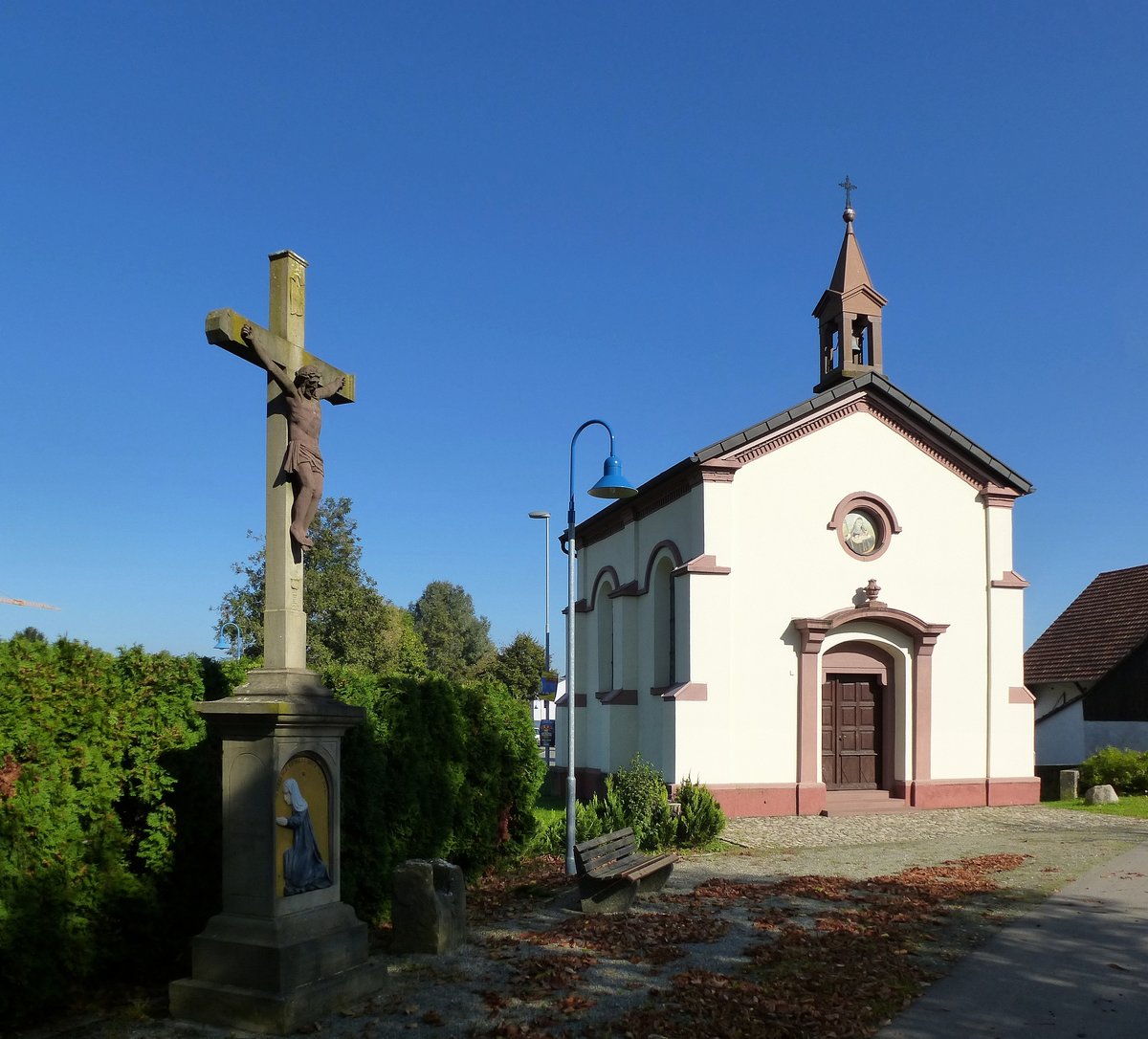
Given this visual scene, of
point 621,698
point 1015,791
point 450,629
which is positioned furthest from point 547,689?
point 450,629

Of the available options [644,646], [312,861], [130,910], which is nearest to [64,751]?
[130,910]

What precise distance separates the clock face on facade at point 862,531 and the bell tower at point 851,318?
3365 millimetres

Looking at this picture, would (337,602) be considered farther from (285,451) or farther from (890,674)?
(285,451)

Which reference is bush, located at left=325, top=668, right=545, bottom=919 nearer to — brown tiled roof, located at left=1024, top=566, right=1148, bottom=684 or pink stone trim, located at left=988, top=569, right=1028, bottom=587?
pink stone trim, located at left=988, top=569, right=1028, bottom=587

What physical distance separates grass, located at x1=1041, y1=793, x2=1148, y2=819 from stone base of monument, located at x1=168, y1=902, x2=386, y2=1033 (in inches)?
635

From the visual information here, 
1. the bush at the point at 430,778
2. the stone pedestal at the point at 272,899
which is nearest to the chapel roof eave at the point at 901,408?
the bush at the point at 430,778

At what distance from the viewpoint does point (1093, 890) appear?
11477 mm

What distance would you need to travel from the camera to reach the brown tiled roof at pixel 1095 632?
27.8 metres

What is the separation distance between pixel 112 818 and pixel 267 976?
1612 mm

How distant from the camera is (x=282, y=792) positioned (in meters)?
7.11

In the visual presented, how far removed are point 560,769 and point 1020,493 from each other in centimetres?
1134

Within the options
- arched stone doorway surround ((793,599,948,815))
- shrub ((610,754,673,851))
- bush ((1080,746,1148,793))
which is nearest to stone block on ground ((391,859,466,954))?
shrub ((610,754,673,851))

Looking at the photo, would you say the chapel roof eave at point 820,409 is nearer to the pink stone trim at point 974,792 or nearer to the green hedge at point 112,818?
the pink stone trim at point 974,792

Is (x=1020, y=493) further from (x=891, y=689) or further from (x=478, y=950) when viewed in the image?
A: (x=478, y=950)
